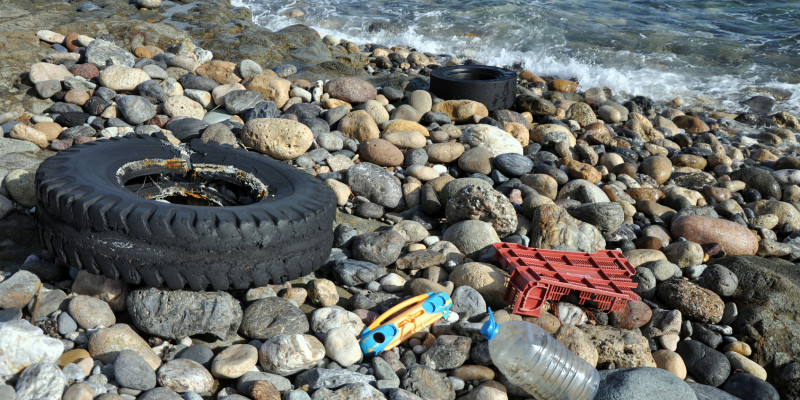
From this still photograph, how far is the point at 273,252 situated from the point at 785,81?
11.6 m

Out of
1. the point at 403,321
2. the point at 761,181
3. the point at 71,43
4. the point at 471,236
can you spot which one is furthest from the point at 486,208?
the point at 71,43

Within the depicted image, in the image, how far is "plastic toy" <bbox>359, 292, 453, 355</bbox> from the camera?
336 centimetres

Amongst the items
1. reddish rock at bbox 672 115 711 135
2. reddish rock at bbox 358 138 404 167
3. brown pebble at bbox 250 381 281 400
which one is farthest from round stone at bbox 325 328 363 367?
reddish rock at bbox 672 115 711 135

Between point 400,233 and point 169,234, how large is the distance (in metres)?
1.73

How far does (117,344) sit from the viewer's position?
3062 millimetres

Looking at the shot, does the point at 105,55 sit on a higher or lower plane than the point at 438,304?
higher

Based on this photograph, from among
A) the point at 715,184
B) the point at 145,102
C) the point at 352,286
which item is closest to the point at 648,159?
the point at 715,184

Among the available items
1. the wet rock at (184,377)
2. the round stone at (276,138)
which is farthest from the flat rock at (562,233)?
the wet rock at (184,377)

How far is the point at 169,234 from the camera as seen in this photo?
10.8ft

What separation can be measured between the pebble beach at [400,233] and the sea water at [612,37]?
1.98m

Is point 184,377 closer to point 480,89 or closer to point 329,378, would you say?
point 329,378

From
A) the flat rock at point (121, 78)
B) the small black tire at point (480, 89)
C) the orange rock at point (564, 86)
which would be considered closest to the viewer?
the flat rock at point (121, 78)

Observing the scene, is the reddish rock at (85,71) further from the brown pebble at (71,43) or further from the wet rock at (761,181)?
the wet rock at (761,181)

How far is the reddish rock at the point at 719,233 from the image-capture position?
514 cm
